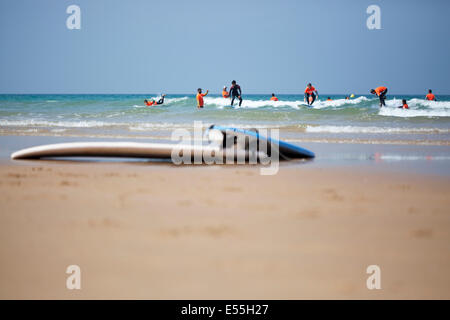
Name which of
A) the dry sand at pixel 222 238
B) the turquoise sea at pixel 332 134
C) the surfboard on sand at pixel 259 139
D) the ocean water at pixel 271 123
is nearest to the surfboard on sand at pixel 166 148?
the surfboard on sand at pixel 259 139

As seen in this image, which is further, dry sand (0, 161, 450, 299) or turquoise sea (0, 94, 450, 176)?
turquoise sea (0, 94, 450, 176)

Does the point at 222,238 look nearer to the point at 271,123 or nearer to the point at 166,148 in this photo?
the point at 166,148

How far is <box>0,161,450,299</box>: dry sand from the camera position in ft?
7.43

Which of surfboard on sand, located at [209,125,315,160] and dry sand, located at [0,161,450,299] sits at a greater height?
surfboard on sand, located at [209,125,315,160]

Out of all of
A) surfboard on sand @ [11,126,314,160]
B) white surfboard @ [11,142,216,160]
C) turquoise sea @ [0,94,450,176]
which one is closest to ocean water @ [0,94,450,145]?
turquoise sea @ [0,94,450,176]

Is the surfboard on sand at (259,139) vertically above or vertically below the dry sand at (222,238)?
above

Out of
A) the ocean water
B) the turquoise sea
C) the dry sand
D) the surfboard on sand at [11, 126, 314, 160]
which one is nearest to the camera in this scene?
the dry sand

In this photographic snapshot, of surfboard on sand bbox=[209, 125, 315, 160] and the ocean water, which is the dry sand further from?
the ocean water

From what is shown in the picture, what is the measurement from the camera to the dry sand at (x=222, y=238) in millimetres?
2264

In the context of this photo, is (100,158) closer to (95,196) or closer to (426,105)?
(95,196)

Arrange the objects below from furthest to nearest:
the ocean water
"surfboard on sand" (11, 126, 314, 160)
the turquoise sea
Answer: the ocean water < the turquoise sea < "surfboard on sand" (11, 126, 314, 160)

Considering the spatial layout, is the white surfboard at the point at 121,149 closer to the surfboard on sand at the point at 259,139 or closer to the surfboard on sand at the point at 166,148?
the surfboard on sand at the point at 166,148

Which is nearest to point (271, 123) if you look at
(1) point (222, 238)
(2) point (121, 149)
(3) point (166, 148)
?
(3) point (166, 148)
